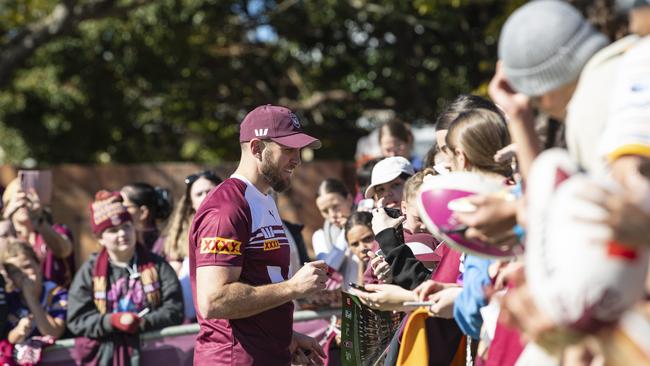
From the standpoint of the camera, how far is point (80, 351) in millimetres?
6773

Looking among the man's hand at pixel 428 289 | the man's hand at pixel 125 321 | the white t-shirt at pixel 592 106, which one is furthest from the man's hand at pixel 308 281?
the man's hand at pixel 125 321

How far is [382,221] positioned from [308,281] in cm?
54

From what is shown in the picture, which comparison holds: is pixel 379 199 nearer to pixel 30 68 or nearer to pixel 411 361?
pixel 411 361

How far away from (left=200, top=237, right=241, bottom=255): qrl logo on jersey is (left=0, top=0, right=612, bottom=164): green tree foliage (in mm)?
15272

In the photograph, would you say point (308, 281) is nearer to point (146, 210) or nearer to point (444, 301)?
point (444, 301)

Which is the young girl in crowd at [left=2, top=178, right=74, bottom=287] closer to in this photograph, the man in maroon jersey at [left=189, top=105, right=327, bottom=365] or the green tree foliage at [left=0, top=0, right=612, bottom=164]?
the man in maroon jersey at [left=189, top=105, right=327, bottom=365]

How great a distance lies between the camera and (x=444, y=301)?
12.5 ft

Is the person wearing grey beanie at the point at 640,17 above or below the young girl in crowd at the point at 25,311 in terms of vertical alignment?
above

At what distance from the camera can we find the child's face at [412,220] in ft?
17.6

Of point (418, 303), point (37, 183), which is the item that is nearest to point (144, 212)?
point (37, 183)

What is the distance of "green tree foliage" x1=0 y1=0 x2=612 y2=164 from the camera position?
20234mm

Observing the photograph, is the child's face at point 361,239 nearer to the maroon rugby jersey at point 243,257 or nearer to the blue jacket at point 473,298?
the maroon rugby jersey at point 243,257

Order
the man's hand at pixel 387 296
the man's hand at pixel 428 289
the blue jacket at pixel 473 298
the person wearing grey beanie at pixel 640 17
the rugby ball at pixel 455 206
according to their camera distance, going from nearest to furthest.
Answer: the person wearing grey beanie at pixel 640 17 < the rugby ball at pixel 455 206 < the blue jacket at pixel 473 298 < the man's hand at pixel 428 289 < the man's hand at pixel 387 296

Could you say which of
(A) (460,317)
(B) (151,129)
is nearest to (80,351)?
(A) (460,317)
